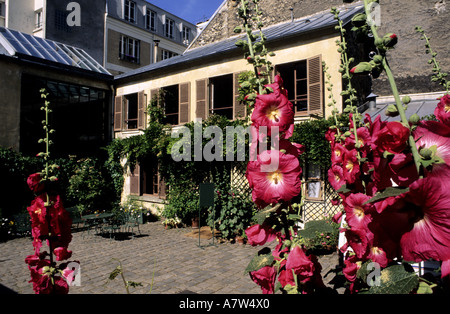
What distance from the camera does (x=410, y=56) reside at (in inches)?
471

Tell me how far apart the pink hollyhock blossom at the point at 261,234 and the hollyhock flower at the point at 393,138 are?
0.55 m

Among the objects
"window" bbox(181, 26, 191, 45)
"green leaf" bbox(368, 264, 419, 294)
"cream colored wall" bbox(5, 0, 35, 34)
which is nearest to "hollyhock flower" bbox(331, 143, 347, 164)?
"green leaf" bbox(368, 264, 419, 294)

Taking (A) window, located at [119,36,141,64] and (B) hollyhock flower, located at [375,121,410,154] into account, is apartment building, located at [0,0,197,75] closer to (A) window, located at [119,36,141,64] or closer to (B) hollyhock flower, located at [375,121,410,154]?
(A) window, located at [119,36,141,64]

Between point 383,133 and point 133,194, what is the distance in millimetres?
14247

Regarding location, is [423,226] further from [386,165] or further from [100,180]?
[100,180]

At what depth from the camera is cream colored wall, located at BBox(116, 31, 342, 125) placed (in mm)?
8930

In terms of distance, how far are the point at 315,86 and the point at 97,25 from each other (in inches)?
824

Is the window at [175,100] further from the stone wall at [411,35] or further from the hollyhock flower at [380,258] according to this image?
the hollyhock flower at [380,258]

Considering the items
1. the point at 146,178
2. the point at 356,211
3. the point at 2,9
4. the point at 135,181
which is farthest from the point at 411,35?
the point at 2,9

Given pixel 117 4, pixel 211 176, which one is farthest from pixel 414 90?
pixel 117 4

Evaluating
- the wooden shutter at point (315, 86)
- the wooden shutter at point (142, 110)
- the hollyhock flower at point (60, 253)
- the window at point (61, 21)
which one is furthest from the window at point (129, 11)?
the hollyhock flower at point (60, 253)

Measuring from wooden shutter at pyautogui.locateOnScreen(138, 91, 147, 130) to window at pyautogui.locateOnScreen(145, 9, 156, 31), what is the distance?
16804mm

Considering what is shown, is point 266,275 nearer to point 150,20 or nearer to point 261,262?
point 261,262

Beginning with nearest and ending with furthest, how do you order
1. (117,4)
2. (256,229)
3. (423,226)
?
(423,226) < (256,229) < (117,4)
